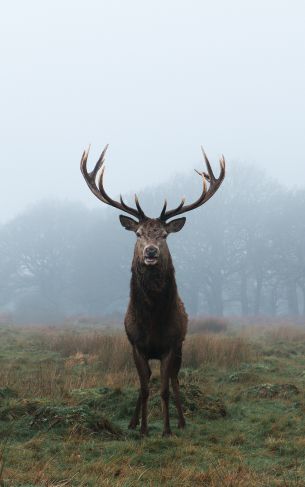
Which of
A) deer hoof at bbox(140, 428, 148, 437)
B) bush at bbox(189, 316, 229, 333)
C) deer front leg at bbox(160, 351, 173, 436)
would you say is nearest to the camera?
deer hoof at bbox(140, 428, 148, 437)

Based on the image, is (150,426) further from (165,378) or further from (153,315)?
(153,315)

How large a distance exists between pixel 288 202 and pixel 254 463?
114 ft

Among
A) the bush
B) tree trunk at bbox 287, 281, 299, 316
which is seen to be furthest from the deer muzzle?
tree trunk at bbox 287, 281, 299, 316

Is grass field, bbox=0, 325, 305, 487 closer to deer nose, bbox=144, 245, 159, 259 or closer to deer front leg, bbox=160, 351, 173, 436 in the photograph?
deer front leg, bbox=160, 351, 173, 436

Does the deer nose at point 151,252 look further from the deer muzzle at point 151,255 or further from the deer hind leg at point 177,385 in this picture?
the deer hind leg at point 177,385

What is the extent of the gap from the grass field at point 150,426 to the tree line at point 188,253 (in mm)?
24432

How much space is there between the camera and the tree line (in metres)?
35.8

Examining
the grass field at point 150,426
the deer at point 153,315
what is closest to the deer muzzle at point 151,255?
the deer at point 153,315

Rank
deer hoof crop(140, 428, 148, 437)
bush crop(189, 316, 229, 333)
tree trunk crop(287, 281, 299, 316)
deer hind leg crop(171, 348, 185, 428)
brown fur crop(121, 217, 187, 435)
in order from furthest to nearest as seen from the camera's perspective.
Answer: tree trunk crop(287, 281, 299, 316)
bush crop(189, 316, 229, 333)
deer hind leg crop(171, 348, 185, 428)
brown fur crop(121, 217, 187, 435)
deer hoof crop(140, 428, 148, 437)

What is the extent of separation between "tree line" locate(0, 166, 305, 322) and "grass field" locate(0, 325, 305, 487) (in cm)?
2443

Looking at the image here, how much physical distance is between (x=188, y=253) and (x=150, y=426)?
31.3m

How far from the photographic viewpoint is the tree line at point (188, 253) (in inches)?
1407

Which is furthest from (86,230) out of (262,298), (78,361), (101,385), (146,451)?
(146,451)

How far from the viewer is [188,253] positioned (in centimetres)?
3709
